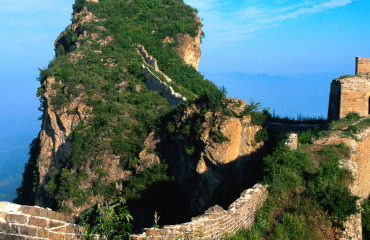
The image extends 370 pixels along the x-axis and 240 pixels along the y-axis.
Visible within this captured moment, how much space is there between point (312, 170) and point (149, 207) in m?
8.79

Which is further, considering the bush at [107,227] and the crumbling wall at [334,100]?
the crumbling wall at [334,100]

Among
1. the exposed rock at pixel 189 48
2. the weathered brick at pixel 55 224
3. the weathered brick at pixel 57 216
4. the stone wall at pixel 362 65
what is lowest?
the weathered brick at pixel 55 224

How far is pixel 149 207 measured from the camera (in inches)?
586

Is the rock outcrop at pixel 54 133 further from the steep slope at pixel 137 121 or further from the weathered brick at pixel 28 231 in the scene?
the weathered brick at pixel 28 231

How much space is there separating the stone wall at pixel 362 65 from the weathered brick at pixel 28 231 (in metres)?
14.0

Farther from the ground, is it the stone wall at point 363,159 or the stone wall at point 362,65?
the stone wall at point 362,65

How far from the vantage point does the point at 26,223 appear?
411 cm

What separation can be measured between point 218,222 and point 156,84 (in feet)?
54.5

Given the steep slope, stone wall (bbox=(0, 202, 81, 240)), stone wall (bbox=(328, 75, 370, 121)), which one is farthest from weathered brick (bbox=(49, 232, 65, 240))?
stone wall (bbox=(328, 75, 370, 121))

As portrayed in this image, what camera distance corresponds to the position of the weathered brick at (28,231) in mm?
4094

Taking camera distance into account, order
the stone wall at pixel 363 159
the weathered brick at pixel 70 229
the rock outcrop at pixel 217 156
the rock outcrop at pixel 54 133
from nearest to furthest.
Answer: the weathered brick at pixel 70 229 < the stone wall at pixel 363 159 < the rock outcrop at pixel 217 156 < the rock outcrop at pixel 54 133

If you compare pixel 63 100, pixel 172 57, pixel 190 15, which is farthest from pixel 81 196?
pixel 190 15

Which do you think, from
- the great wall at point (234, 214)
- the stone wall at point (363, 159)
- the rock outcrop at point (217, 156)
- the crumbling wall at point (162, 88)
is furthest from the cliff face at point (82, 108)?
the stone wall at point (363, 159)

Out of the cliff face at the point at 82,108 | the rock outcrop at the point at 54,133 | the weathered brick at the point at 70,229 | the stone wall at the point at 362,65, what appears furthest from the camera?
the rock outcrop at the point at 54,133
